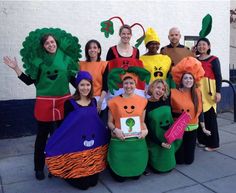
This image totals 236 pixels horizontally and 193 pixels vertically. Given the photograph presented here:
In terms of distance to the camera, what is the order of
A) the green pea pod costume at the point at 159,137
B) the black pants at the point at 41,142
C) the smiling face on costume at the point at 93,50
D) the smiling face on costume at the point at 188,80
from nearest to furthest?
the black pants at the point at 41,142, the green pea pod costume at the point at 159,137, the smiling face on costume at the point at 93,50, the smiling face on costume at the point at 188,80

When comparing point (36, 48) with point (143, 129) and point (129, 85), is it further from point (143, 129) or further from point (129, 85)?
point (143, 129)

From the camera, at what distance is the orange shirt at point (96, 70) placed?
4.00 m

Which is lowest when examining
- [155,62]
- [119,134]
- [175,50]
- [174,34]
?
[119,134]

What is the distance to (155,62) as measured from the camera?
423 centimetres

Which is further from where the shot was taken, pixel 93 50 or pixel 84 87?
pixel 93 50

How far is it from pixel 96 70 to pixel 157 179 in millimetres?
1527

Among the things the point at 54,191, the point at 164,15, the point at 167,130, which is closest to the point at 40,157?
the point at 54,191

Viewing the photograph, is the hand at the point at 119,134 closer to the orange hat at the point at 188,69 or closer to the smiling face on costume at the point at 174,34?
the orange hat at the point at 188,69

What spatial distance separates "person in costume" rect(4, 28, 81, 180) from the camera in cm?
356

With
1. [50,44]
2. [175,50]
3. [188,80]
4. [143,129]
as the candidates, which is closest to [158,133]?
[143,129]

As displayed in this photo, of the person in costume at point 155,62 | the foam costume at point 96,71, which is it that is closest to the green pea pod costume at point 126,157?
the foam costume at point 96,71

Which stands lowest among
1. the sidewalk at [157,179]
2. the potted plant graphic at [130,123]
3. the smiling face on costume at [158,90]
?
the sidewalk at [157,179]

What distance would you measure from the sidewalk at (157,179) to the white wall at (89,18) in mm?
1728

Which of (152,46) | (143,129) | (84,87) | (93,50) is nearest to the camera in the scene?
(84,87)
